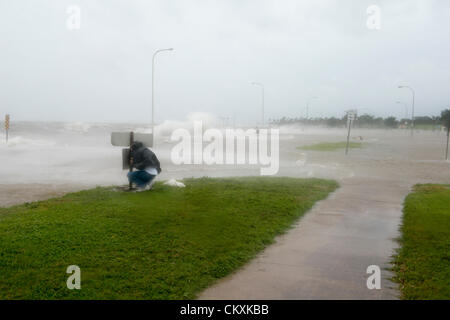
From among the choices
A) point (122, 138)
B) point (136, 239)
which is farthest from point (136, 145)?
point (136, 239)

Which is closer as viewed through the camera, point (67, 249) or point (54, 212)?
point (67, 249)

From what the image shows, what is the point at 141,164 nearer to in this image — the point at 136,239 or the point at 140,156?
the point at 140,156

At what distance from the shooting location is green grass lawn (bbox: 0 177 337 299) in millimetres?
5469

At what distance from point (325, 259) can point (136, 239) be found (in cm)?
305

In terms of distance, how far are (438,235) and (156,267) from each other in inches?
205

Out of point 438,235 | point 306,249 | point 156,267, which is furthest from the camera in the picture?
point 438,235

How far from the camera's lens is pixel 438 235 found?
26.6 ft

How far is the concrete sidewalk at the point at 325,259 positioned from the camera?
216 inches

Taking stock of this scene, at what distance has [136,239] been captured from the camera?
738 centimetres

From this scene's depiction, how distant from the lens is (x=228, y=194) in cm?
1223
